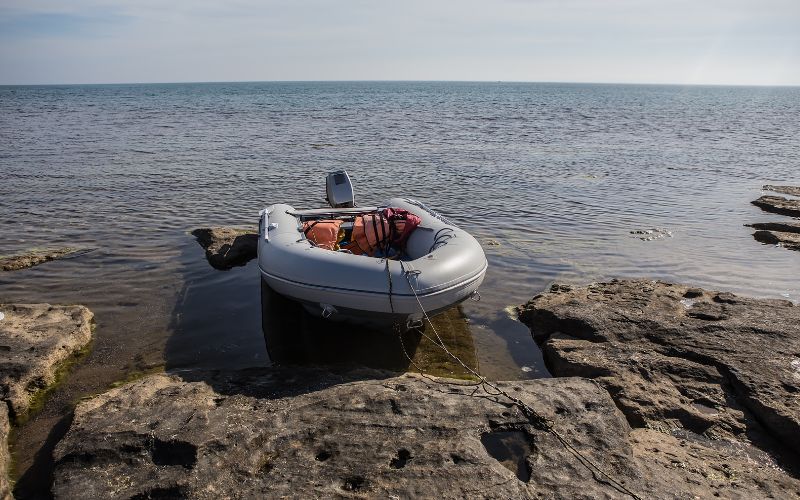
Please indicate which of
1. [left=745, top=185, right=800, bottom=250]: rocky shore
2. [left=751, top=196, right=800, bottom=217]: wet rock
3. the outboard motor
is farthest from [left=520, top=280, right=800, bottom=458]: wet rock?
[left=751, top=196, right=800, bottom=217]: wet rock

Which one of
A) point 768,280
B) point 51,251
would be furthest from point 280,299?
point 768,280

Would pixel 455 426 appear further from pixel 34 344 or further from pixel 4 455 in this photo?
pixel 34 344

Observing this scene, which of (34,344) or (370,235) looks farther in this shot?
(370,235)

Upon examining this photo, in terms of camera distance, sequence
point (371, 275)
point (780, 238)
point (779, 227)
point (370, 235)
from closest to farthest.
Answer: point (371, 275)
point (370, 235)
point (780, 238)
point (779, 227)

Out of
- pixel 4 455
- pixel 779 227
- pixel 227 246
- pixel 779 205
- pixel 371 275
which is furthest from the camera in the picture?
pixel 779 205

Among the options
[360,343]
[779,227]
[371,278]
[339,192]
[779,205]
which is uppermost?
[339,192]

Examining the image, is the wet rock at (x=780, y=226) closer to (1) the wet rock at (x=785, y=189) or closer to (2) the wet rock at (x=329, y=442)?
(1) the wet rock at (x=785, y=189)

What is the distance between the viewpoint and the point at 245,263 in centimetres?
714

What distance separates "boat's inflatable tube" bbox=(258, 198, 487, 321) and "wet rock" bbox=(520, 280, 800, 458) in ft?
3.28

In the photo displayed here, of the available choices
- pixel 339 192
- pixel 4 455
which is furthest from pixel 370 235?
pixel 4 455

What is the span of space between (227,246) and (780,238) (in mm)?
8045

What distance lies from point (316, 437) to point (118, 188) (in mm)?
9825

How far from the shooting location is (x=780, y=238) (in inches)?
322

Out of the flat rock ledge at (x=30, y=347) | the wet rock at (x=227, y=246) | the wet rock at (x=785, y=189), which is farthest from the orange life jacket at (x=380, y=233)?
the wet rock at (x=785, y=189)
